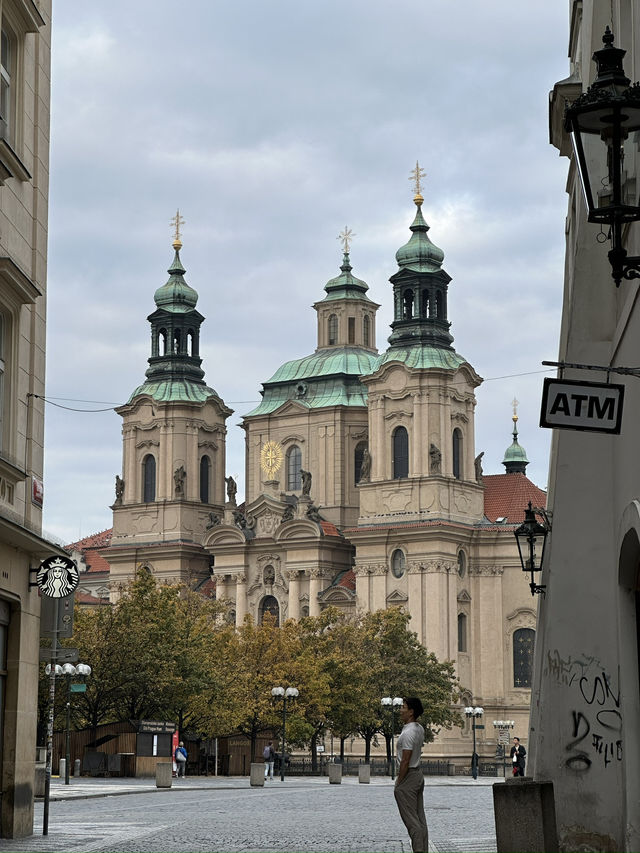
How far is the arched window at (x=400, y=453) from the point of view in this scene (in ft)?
292

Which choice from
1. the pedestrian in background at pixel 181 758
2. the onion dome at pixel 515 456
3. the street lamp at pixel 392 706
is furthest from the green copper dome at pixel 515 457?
the pedestrian in background at pixel 181 758

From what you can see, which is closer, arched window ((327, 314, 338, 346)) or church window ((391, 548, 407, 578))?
church window ((391, 548, 407, 578))

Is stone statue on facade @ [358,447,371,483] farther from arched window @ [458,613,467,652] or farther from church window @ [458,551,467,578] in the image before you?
arched window @ [458,613,467,652]

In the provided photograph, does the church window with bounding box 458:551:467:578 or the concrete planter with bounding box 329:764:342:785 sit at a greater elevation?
the church window with bounding box 458:551:467:578

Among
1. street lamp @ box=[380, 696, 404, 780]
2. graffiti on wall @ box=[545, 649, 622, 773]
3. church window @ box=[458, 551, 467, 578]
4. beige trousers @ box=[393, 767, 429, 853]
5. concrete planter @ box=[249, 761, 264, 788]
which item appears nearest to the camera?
beige trousers @ box=[393, 767, 429, 853]

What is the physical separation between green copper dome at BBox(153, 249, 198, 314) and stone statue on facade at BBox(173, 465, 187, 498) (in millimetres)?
12179

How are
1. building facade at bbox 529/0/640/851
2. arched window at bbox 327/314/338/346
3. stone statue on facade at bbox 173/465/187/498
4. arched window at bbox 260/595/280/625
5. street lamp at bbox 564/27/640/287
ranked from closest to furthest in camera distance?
street lamp at bbox 564/27/640/287, building facade at bbox 529/0/640/851, arched window at bbox 260/595/280/625, stone statue on facade at bbox 173/465/187/498, arched window at bbox 327/314/338/346

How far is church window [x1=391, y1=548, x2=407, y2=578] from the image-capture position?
3422 inches

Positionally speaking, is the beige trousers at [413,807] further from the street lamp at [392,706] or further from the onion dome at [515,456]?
the onion dome at [515,456]

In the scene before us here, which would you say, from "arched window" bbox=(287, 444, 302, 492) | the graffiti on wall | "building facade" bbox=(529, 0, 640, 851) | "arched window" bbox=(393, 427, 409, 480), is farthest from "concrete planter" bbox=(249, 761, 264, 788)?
"arched window" bbox=(287, 444, 302, 492)

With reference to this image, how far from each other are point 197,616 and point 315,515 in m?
21.0

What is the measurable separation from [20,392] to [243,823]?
30.9ft

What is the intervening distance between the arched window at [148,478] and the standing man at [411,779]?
285 feet

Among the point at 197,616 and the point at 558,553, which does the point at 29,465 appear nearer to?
the point at 558,553
